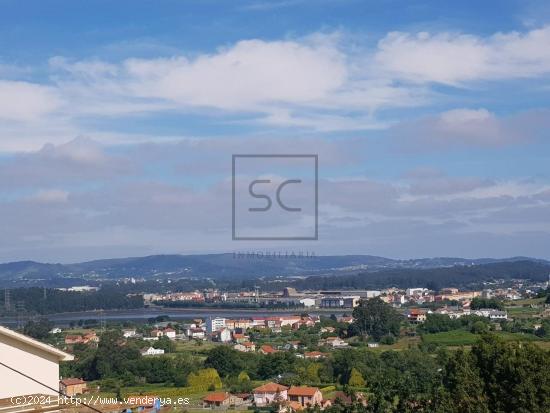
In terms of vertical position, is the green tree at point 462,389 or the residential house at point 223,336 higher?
the green tree at point 462,389

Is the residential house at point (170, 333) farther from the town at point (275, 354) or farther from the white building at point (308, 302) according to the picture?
the white building at point (308, 302)

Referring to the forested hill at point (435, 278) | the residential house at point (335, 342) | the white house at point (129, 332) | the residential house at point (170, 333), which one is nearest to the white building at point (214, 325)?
the residential house at point (170, 333)

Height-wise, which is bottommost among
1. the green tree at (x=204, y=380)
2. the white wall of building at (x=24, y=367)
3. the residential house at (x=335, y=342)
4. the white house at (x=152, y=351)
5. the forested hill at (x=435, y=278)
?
the white house at (x=152, y=351)

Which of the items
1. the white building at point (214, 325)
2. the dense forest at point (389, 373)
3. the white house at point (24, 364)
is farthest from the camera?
the white building at point (214, 325)

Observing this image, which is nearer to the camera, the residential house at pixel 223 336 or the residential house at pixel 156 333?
the residential house at pixel 223 336

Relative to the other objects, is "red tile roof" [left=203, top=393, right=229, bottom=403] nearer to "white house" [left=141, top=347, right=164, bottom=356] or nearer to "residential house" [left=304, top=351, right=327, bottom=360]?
"residential house" [left=304, top=351, right=327, bottom=360]

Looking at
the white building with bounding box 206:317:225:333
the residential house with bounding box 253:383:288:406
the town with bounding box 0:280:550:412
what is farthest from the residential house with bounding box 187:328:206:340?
the residential house with bounding box 253:383:288:406

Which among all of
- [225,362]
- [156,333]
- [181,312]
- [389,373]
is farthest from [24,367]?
[181,312]

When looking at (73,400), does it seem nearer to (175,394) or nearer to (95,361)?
(175,394)
